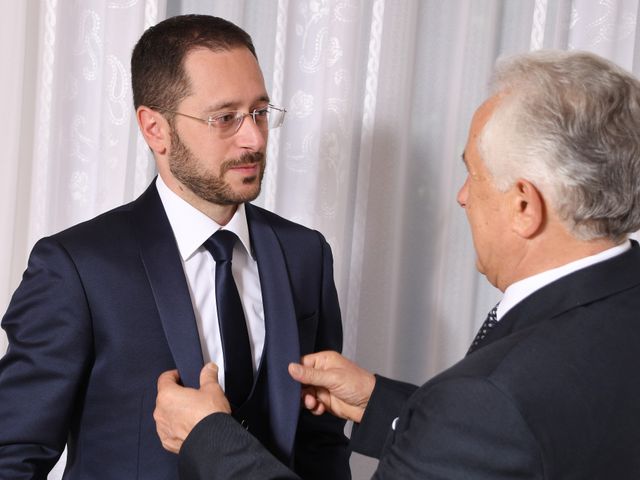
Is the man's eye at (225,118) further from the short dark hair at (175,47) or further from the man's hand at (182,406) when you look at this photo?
the man's hand at (182,406)

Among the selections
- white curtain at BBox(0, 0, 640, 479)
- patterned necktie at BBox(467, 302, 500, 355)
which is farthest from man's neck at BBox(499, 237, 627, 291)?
white curtain at BBox(0, 0, 640, 479)

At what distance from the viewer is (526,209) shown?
1.17 metres

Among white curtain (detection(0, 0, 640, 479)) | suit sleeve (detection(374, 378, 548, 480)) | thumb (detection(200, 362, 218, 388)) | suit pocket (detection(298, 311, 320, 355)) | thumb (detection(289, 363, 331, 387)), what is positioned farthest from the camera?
white curtain (detection(0, 0, 640, 479))

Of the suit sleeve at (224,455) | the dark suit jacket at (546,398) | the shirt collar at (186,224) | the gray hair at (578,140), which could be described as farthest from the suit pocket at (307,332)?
the gray hair at (578,140)

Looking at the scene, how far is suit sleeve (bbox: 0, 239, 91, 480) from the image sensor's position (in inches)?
55.7

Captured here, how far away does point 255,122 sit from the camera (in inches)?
62.6

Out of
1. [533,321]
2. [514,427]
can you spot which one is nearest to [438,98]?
[533,321]

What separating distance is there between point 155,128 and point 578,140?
0.82 metres

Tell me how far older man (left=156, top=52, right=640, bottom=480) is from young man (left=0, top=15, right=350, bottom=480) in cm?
22

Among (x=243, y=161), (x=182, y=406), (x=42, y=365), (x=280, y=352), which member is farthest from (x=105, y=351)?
(x=243, y=161)

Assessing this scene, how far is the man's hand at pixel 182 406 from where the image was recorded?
1.33m

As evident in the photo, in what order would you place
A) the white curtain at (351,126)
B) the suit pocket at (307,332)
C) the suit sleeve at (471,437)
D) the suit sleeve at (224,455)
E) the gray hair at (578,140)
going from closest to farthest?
the suit sleeve at (471,437) → the gray hair at (578,140) → the suit sleeve at (224,455) → the suit pocket at (307,332) → the white curtain at (351,126)

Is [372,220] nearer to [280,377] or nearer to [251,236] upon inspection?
[251,236]

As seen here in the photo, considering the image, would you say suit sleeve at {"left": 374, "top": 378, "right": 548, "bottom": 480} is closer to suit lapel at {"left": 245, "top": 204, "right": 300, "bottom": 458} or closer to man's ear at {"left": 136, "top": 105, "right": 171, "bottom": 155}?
suit lapel at {"left": 245, "top": 204, "right": 300, "bottom": 458}
